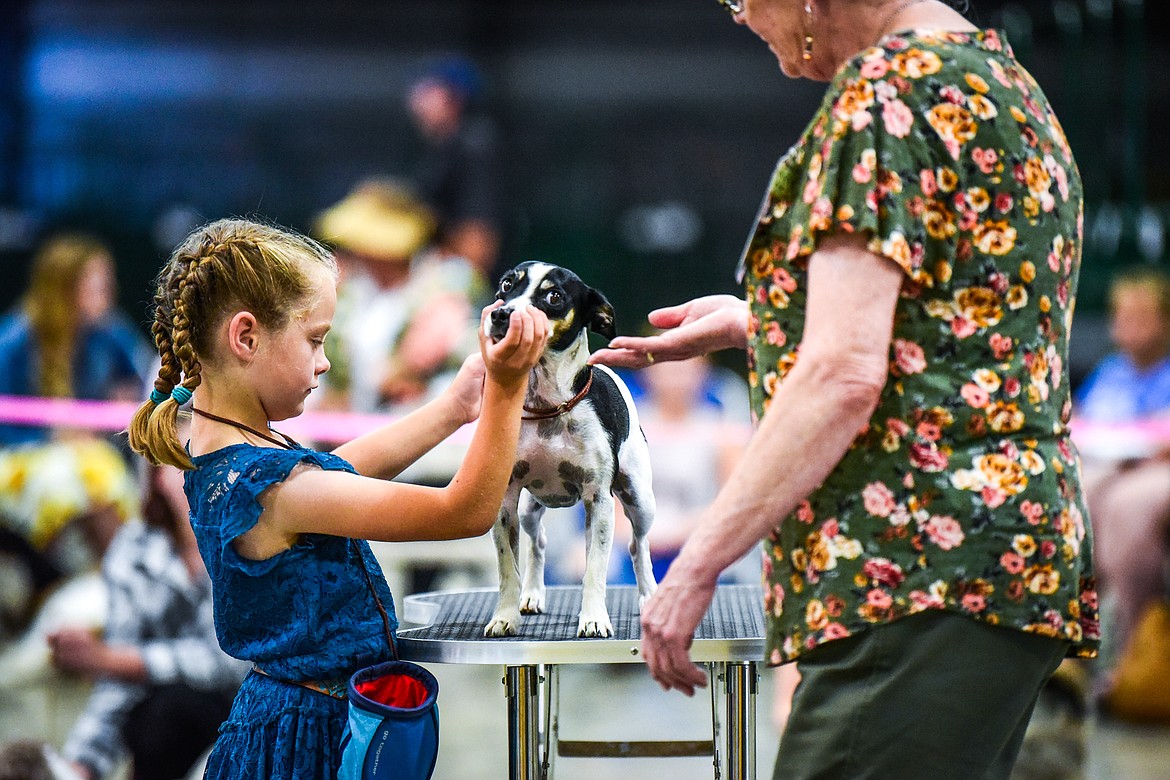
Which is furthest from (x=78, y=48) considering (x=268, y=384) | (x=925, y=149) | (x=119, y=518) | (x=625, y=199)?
(x=925, y=149)

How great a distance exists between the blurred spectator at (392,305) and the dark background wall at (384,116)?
1.77 metres

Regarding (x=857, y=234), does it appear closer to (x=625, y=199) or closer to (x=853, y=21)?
(x=853, y=21)

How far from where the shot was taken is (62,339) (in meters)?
4.86

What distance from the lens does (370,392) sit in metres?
4.64

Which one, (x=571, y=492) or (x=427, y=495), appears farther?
(x=571, y=492)

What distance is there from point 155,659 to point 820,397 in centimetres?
204

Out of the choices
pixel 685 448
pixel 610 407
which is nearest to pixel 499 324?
pixel 610 407

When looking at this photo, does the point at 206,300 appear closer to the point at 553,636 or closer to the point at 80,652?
the point at 553,636

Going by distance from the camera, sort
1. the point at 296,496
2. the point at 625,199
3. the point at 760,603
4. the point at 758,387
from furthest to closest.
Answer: the point at 625,199 → the point at 760,603 → the point at 296,496 → the point at 758,387

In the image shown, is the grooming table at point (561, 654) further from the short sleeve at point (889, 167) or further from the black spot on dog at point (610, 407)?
the short sleeve at point (889, 167)

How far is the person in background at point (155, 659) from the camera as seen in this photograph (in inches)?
109

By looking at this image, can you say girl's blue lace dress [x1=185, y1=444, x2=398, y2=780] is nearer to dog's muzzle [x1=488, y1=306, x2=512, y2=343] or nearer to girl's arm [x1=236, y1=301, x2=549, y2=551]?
girl's arm [x1=236, y1=301, x2=549, y2=551]

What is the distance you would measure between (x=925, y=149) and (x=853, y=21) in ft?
0.67

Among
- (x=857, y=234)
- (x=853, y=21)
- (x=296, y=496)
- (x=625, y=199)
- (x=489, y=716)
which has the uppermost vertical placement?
(x=625, y=199)
